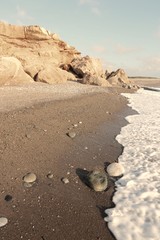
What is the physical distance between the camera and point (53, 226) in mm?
5715

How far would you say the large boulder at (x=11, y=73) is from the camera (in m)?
22.5

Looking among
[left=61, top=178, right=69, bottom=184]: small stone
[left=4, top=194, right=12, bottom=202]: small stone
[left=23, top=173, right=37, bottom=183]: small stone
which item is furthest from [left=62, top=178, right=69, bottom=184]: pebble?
[left=4, top=194, right=12, bottom=202]: small stone

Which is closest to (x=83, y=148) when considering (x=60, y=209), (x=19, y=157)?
(x=19, y=157)

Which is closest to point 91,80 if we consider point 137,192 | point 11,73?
point 11,73

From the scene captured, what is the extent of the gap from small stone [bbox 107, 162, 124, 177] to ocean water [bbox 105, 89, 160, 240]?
163 mm

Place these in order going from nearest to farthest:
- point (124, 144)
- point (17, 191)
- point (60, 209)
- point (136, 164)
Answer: point (60, 209)
point (17, 191)
point (136, 164)
point (124, 144)

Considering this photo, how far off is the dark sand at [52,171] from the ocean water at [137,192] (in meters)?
0.27

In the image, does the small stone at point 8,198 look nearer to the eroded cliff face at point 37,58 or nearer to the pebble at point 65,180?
the pebble at point 65,180

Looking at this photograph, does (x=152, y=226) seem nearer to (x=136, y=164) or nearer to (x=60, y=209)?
(x=60, y=209)

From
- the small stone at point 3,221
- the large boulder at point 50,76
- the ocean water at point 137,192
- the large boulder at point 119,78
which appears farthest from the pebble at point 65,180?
the large boulder at point 119,78

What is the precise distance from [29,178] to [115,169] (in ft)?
8.56

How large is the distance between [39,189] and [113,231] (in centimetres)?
226

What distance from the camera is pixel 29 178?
747 cm

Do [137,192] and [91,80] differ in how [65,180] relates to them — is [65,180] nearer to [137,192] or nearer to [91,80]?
[137,192]
